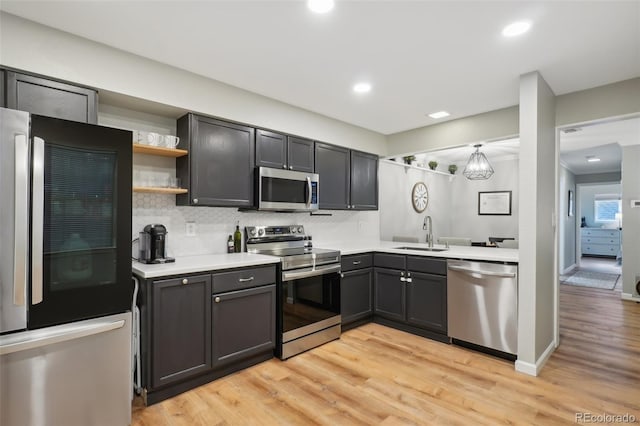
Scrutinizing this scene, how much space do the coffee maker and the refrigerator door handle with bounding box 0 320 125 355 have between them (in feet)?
2.21

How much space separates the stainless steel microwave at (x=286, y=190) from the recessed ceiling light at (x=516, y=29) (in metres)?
2.08

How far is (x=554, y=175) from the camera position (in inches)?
123

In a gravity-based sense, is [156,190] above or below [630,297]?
above

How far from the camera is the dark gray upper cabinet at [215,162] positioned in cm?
276

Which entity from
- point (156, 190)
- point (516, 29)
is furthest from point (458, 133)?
point (156, 190)

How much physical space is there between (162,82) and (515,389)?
3.54m

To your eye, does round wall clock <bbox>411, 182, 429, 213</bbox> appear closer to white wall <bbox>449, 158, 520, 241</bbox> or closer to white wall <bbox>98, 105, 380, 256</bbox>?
white wall <bbox>449, 158, 520, 241</bbox>

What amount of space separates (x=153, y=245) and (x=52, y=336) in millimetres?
915

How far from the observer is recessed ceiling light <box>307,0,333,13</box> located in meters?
1.82

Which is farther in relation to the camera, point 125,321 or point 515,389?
point 515,389

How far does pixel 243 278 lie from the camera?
8.72 feet

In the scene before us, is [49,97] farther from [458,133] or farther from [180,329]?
[458,133]

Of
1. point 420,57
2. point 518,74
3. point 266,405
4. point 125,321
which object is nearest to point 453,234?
point 518,74

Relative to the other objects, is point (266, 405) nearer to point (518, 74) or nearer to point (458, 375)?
point (458, 375)
